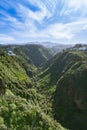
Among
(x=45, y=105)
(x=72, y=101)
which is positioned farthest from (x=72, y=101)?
(x=45, y=105)

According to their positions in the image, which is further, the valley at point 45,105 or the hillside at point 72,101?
the hillside at point 72,101

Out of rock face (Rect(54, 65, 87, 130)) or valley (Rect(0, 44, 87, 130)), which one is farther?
rock face (Rect(54, 65, 87, 130))

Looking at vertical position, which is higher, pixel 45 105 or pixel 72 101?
pixel 72 101

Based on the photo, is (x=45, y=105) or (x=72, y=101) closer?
(x=45, y=105)

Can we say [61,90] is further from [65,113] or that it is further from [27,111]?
[27,111]

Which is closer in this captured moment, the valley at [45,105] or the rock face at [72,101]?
the valley at [45,105]

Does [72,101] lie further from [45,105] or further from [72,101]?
[45,105]

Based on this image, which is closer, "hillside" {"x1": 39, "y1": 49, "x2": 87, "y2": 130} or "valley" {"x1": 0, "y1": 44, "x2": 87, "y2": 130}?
"valley" {"x1": 0, "y1": 44, "x2": 87, "y2": 130}

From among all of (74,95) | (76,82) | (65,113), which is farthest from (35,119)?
(76,82)
